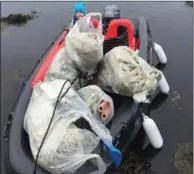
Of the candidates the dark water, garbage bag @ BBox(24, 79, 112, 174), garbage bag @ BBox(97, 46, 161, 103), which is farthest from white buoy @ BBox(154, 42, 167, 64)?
garbage bag @ BBox(24, 79, 112, 174)

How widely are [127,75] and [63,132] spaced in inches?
31.5

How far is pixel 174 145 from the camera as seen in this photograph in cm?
325

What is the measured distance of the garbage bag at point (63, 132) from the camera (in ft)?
7.23

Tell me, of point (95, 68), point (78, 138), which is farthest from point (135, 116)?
point (78, 138)

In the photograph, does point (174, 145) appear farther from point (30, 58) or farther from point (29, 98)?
point (30, 58)

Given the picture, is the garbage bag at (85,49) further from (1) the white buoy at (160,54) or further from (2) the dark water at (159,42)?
(1) the white buoy at (160,54)

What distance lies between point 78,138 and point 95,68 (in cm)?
92

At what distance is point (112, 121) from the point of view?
106 inches

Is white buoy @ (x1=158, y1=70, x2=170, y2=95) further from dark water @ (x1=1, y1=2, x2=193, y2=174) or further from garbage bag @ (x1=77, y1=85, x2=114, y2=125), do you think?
garbage bag @ (x1=77, y1=85, x2=114, y2=125)

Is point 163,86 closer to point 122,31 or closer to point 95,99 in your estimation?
point 122,31

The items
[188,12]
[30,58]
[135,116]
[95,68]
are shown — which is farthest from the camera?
[188,12]

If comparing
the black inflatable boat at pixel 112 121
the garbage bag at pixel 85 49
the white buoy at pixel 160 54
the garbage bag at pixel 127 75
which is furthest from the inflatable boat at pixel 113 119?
the white buoy at pixel 160 54

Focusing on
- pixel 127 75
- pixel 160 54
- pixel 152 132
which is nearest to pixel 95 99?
pixel 127 75

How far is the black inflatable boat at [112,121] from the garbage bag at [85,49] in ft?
1.10
